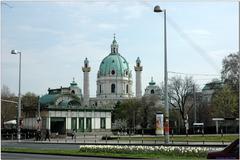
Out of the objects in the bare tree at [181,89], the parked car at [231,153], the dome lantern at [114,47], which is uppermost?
the dome lantern at [114,47]

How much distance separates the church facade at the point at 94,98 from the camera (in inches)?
3386

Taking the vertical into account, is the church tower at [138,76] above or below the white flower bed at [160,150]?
above

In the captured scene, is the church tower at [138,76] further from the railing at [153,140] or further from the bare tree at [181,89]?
the railing at [153,140]

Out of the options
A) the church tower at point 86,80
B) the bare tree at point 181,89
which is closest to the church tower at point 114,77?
the church tower at point 86,80

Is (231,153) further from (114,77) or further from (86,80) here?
(86,80)

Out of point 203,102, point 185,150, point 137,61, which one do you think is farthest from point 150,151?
point 137,61

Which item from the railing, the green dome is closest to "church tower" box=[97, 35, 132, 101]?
the green dome

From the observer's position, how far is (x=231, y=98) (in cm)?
7494

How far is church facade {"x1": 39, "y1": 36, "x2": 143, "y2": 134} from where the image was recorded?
86.0 meters

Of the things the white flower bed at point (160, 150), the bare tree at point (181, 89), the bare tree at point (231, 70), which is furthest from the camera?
the bare tree at point (181, 89)

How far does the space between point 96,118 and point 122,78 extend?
77713 millimetres

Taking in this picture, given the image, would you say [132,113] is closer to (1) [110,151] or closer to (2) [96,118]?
(2) [96,118]

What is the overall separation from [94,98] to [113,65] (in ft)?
52.8

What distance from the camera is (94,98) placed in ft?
574
